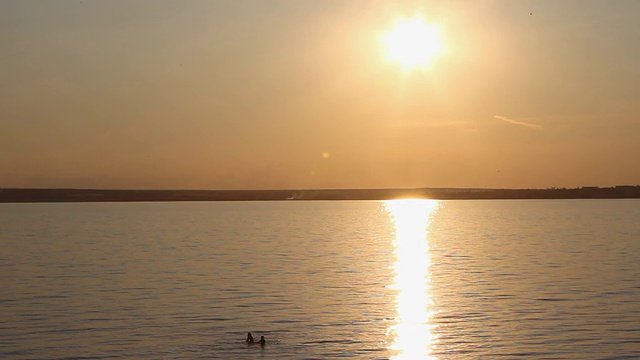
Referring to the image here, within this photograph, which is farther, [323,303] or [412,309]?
[323,303]

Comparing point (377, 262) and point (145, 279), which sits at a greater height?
point (377, 262)

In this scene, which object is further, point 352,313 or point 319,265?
point 319,265

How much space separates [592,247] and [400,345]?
4919 centimetres

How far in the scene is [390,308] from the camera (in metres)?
38.4

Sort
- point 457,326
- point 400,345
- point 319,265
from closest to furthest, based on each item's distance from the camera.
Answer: point 400,345 → point 457,326 → point 319,265

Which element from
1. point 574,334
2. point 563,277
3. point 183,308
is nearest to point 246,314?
point 183,308

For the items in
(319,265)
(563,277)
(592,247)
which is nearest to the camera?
(563,277)

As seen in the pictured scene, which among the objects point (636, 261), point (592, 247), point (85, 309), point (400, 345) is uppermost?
point (592, 247)

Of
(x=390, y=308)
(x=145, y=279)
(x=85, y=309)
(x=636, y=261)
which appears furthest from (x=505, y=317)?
(x=636, y=261)

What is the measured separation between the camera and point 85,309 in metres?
38.3

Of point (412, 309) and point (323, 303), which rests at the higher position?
point (323, 303)

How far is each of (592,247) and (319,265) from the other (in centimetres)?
2847

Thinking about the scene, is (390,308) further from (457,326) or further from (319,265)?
(319,265)

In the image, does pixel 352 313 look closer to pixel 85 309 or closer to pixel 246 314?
pixel 246 314
